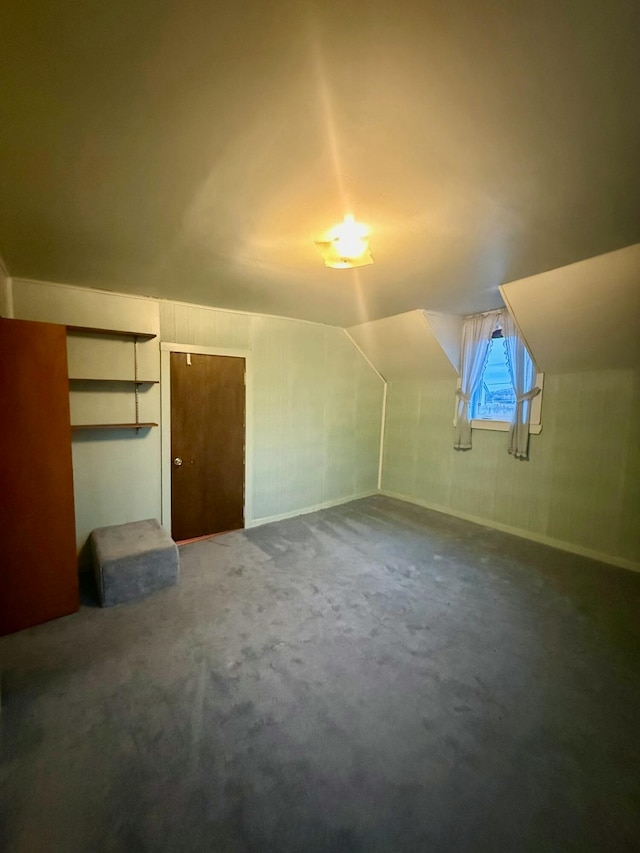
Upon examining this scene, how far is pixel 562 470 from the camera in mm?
3449

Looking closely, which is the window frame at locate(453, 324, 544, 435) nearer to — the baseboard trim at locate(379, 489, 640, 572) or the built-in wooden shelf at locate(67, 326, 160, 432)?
the baseboard trim at locate(379, 489, 640, 572)

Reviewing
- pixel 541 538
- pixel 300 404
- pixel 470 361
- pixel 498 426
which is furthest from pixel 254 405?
pixel 541 538

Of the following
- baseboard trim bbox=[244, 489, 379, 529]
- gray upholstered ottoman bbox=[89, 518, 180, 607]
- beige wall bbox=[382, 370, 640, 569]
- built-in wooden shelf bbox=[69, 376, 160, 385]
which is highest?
built-in wooden shelf bbox=[69, 376, 160, 385]

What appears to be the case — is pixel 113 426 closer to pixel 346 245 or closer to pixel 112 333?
pixel 112 333

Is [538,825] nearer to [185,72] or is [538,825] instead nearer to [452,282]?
[185,72]

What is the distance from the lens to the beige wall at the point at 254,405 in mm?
2939

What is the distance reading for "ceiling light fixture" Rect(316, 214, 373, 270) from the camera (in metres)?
1.92

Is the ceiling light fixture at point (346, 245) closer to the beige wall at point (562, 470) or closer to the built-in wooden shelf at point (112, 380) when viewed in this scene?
the built-in wooden shelf at point (112, 380)

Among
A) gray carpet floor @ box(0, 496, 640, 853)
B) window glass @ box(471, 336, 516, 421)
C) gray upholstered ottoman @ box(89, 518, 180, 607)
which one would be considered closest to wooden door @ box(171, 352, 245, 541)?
gray upholstered ottoman @ box(89, 518, 180, 607)

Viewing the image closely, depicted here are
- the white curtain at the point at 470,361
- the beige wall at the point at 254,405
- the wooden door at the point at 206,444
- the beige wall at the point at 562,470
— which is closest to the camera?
the beige wall at the point at 254,405

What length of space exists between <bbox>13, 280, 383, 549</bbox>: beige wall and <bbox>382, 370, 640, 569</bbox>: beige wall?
109cm

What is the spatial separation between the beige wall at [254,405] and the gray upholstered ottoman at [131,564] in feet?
1.61

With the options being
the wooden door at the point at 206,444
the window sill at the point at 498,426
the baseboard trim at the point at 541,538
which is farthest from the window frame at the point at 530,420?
the wooden door at the point at 206,444

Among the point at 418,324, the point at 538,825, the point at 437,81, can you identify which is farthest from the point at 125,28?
the point at 418,324
